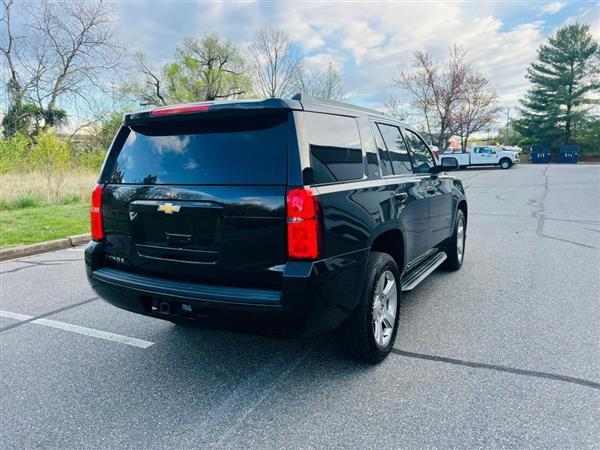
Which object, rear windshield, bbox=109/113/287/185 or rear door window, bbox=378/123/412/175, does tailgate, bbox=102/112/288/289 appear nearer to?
rear windshield, bbox=109/113/287/185

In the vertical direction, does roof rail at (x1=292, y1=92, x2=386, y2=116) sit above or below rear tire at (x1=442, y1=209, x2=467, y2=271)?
above

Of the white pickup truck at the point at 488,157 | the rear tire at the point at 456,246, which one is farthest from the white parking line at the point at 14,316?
the white pickup truck at the point at 488,157

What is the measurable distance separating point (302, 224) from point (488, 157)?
3629cm

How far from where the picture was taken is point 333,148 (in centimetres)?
291

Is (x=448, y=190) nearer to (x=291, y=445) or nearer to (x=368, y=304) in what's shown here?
(x=368, y=304)

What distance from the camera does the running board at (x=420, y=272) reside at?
12.6 ft

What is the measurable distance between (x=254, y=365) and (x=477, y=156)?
118ft

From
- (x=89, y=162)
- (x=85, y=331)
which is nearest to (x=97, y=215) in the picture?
(x=85, y=331)

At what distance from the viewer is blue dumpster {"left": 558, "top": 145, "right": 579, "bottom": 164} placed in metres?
44.6

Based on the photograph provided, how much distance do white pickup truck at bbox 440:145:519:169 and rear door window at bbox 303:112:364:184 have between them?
110ft

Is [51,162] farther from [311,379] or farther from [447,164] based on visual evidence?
[311,379]

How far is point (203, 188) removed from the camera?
2.71 meters

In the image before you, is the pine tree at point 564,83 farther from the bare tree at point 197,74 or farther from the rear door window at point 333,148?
the rear door window at point 333,148

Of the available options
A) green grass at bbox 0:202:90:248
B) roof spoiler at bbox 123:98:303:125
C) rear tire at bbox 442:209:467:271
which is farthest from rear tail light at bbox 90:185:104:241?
green grass at bbox 0:202:90:248
